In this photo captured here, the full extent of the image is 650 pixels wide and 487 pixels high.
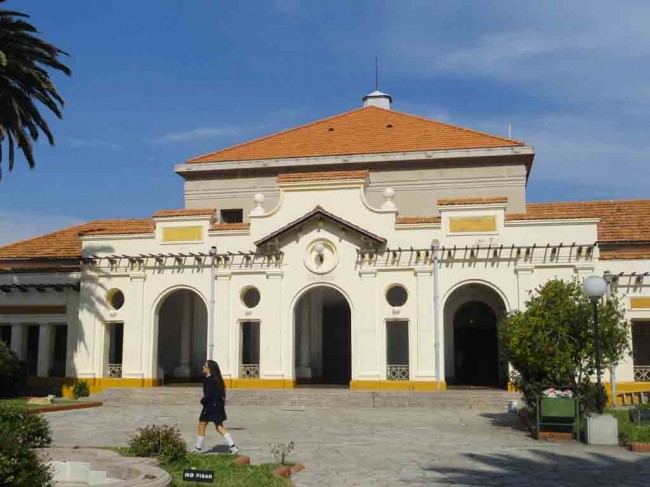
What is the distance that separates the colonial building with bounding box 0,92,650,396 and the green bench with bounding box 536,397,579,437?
10.4 metres

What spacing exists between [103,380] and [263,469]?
19.6m

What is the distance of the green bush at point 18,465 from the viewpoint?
7789 millimetres

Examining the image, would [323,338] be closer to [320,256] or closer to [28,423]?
[320,256]

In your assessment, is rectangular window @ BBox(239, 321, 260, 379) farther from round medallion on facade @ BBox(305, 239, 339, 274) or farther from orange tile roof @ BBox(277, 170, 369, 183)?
orange tile roof @ BBox(277, 170, 369, 183)

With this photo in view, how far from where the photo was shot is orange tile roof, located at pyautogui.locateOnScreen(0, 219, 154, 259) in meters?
30.3

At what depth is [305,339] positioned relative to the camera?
3097 centimetres

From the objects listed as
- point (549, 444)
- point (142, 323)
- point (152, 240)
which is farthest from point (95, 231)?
point (549, 444)

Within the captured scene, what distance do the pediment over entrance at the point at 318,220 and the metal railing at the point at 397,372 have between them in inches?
178

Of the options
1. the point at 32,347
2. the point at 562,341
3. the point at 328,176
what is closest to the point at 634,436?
the point at 562,341

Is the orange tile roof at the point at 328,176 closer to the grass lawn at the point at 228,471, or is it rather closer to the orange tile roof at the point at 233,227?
the orange tile roof at the point at 233,227

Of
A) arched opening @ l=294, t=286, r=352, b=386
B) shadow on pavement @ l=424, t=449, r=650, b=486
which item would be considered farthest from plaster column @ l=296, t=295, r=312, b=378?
shadow on pavement @ l=424, t=449, r=650, b=486

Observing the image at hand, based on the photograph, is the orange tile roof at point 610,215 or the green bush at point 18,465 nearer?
the green bush at point 18,465

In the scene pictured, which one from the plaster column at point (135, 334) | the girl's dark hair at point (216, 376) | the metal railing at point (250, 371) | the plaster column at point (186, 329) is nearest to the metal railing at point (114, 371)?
the plaster column at point (135, 334)

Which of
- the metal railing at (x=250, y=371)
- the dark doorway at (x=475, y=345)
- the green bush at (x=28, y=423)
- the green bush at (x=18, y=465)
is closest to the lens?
the green bush at (x=18, y=465)
